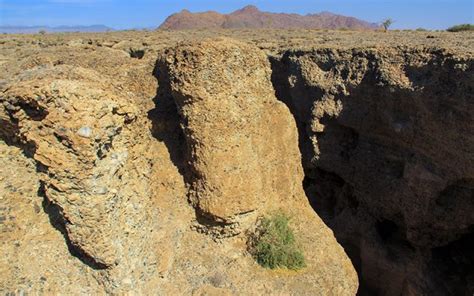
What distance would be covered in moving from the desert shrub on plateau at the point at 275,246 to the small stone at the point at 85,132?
3.26 m

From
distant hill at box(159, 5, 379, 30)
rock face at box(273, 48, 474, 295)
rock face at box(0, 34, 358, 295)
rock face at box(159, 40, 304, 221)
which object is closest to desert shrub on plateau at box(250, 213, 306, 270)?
rock face at box(0, 34, 358, 295)

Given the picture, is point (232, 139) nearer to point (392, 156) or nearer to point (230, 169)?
point (230, 169)

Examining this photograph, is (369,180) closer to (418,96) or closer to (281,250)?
(418,96)

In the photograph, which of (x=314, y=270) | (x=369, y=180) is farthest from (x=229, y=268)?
(x=369, y=180)

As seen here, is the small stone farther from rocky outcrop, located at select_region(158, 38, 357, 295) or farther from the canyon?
rocky outcrop, located at select_region(158, 38, 357, 295)

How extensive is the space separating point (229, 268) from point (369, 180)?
15.1ft

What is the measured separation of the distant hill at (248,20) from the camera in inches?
3479

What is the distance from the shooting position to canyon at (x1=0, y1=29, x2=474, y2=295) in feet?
15.9

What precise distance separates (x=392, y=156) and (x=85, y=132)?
6677mm

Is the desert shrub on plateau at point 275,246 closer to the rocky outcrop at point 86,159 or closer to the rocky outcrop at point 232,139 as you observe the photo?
the rocky outcrop at point 232,139

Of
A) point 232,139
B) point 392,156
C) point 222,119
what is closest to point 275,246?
point 232,139

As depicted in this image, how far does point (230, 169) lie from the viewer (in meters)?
6.44

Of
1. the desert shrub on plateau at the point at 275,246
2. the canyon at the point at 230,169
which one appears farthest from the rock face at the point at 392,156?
the desert shrub on plateau at the point at 275,246

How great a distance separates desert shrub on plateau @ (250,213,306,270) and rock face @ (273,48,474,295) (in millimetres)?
3166
